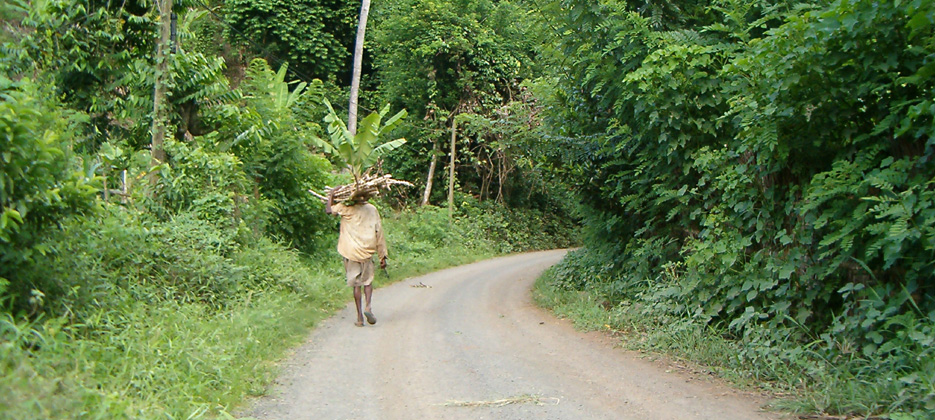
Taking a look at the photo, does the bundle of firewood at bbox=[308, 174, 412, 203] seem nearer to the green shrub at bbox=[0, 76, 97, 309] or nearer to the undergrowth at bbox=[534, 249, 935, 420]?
the undergrowth at bbox=[534, 249, 935, 420]

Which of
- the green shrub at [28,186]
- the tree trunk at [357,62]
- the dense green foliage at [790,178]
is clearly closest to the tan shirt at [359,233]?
the dense green foliage at [790,178]

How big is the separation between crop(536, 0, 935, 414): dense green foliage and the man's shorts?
147 inches

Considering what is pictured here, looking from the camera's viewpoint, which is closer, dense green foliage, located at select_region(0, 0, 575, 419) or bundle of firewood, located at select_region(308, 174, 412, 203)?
dense green foliage, located at select_region(0, 0, 575, 419)

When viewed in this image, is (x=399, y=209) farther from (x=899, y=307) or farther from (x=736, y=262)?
(x=899, y=307)

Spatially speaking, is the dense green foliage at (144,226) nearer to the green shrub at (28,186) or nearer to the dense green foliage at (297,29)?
the green shrub at (28,186)

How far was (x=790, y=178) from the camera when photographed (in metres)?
7.36

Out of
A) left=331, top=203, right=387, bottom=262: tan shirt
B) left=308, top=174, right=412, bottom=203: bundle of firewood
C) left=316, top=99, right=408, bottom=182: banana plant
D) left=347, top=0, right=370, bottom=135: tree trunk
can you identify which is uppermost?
left=347, top=0, right=370, bottom=135: tree trunk

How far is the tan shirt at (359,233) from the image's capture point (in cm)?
1014

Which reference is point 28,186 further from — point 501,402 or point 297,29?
point 297,29

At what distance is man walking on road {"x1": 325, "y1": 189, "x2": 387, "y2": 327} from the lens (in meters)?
10.1

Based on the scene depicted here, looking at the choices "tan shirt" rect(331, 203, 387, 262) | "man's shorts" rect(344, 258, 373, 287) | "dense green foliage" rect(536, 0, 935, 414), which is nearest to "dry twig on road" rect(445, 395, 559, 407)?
"dense green foliage" rect(536, 0, 935, 414)

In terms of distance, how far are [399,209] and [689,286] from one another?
19.0 m

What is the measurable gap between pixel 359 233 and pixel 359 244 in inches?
6.8

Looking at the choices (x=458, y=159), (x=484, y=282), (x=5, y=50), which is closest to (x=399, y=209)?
(x=458, y=159)
